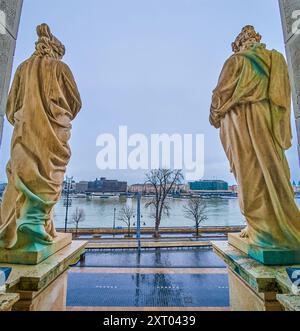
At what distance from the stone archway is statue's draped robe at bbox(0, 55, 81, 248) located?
0.31m

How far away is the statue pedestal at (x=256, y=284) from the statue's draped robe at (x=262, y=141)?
0.23 meters

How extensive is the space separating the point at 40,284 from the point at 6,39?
2213 millimetres

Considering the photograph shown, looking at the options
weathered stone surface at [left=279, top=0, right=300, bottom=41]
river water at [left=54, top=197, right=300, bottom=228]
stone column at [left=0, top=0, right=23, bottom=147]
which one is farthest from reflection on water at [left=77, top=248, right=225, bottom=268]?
weathered stone surface at [left=279, top=0, right=300, bottom=41]

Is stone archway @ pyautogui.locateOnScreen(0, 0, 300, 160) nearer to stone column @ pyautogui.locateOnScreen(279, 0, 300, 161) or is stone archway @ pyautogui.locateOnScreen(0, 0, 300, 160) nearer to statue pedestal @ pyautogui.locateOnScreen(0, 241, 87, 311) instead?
stone column @ pyautogui.locateOnScreen(279, 0, 300, 161)

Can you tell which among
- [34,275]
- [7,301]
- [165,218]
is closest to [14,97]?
[34,275]

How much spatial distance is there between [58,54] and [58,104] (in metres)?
0.85

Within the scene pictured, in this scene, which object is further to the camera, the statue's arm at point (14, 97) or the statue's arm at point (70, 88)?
the statue's arm at point (70, 88)

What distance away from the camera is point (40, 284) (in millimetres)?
1650

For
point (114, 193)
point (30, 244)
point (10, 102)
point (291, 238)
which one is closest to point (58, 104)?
point (10, 102)

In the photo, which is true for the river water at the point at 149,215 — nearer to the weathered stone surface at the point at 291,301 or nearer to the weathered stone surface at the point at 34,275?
the weathered stone surface at the point at 291,301

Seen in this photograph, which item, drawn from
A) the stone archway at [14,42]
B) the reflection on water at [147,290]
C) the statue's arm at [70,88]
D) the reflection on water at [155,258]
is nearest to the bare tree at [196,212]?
the reflection on water at [155,258]

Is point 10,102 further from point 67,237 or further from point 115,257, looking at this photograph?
point 115,257

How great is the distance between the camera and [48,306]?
1.98 m

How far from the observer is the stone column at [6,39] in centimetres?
187
